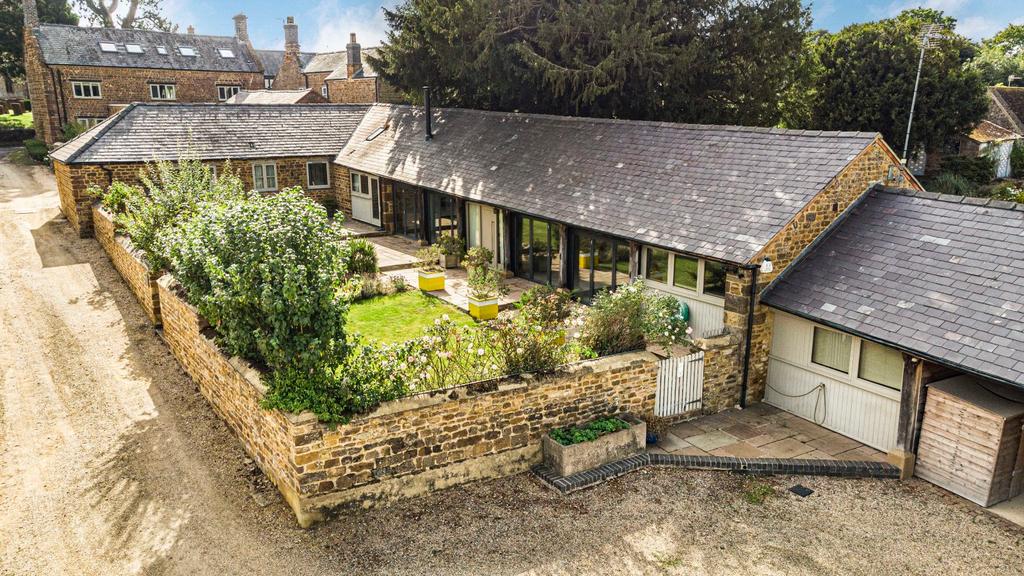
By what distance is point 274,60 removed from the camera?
206 ft

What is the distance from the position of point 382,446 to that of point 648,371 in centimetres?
448

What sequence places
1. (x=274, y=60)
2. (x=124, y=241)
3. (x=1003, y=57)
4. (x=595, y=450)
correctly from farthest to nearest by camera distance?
(x=1003, y=57), (x=274, y=60), (x=124, y=241), (x=595, y=450)

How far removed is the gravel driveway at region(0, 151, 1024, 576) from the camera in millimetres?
8602

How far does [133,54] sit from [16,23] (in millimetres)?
11299

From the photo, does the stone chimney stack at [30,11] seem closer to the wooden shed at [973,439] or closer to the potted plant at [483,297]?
the potted plant at [483,297]

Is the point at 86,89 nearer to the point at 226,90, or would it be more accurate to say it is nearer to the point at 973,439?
the point at 226,90

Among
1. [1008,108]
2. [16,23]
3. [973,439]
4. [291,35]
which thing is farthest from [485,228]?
[16,23]


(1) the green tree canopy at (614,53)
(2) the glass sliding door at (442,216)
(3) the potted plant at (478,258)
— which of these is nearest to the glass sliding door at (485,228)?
(2) the glass sliding door at (442,216)

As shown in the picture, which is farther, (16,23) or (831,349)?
(16,23)

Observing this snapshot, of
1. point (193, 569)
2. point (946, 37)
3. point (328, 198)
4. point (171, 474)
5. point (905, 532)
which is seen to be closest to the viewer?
point (193, 569)

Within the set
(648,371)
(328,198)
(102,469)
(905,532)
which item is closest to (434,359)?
(648,371)

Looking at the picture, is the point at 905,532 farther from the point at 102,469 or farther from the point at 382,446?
the point at 102,469

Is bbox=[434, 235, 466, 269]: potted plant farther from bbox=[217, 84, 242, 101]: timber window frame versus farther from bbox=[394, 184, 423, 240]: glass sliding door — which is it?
bbox=[217, 84, 242, 101]: timber window frame

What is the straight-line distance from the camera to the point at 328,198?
2989 cm
